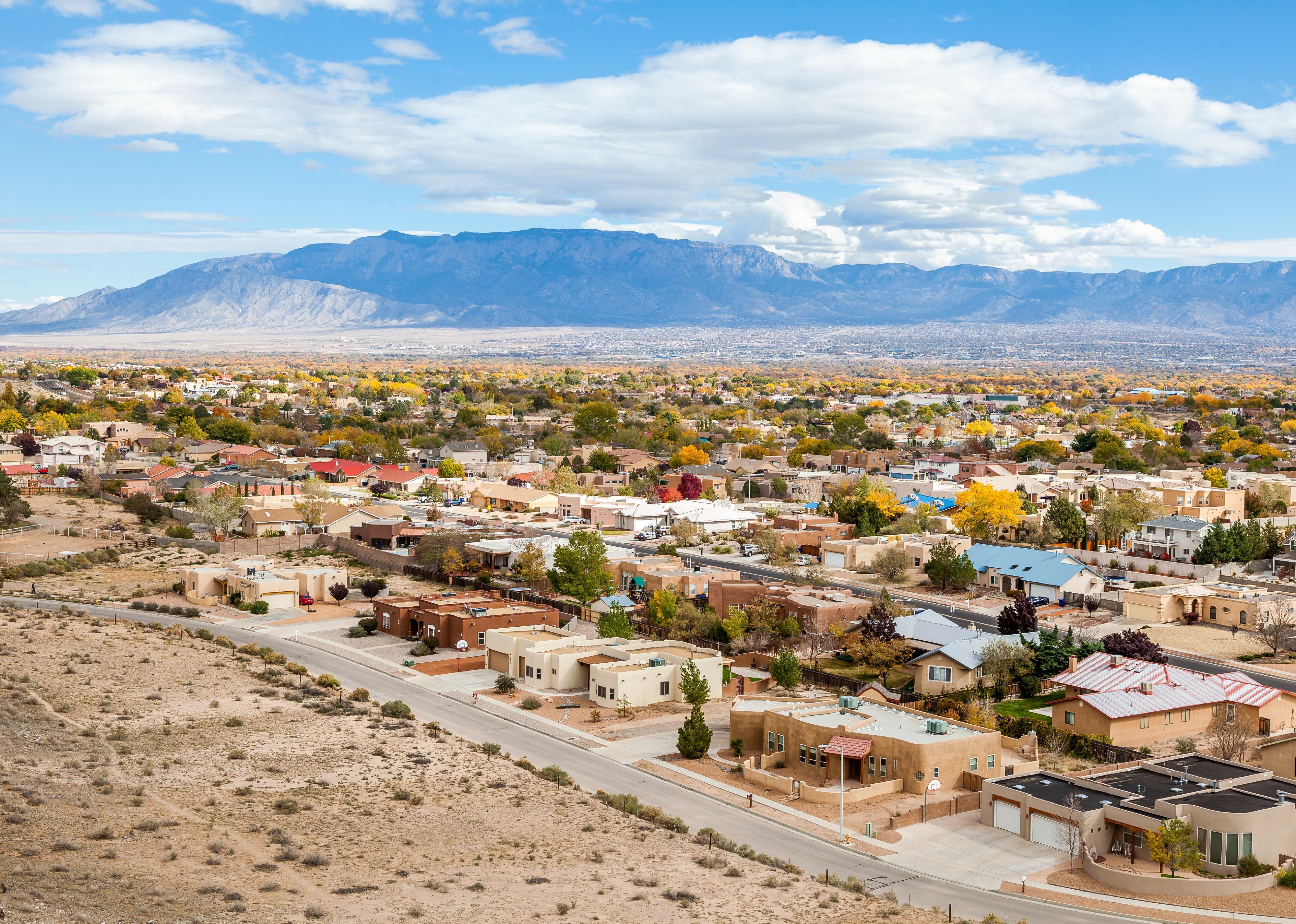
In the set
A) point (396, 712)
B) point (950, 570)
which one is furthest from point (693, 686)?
point (950, 570)

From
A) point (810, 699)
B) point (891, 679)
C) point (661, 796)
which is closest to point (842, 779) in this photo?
point (661, 796)

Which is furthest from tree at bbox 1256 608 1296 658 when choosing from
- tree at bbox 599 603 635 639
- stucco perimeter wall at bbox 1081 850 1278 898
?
tree at bbox 599 603 635 639

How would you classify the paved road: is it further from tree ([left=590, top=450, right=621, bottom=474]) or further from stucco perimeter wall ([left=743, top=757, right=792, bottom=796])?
tree ([left=590, top=450, right=621, bottom=474])

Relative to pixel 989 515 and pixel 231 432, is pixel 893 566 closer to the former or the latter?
pixel 989 515

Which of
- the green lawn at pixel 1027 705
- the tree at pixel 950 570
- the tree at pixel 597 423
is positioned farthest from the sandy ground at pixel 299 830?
the tree at pixel 597 423

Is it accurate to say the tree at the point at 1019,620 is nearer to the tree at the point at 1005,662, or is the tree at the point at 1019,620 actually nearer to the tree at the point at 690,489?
the tree at the point at 1005,662
